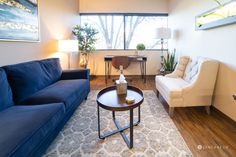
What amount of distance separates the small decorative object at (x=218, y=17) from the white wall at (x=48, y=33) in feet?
9.62

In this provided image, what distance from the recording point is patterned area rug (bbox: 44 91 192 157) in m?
1.75

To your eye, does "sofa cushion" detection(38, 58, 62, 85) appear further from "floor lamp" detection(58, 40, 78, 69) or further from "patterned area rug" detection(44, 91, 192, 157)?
"patterned area rug" detection(44, 91, 192, 157)

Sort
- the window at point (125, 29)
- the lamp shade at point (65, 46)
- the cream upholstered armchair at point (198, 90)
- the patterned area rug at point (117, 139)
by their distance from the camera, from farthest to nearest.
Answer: the window at point (125, 29) < the lamp shade at point (65, 46) < the cream upholstered armchair at point (198, 90) < the patterned area rug at point (117, 139)

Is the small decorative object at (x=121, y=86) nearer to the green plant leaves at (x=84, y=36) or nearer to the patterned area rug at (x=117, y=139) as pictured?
the patterned area rug at (x=117, y=139)

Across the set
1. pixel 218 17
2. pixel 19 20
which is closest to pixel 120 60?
pixel 218 17

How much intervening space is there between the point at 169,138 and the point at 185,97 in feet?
2.70

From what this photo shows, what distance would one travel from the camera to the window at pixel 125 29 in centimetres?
550

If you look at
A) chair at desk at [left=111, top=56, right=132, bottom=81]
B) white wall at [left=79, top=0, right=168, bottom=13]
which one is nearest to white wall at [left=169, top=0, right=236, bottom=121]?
white wall at [left=79, top=0, right=168, bottom=13]

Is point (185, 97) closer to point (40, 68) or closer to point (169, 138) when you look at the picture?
point (169, 138)

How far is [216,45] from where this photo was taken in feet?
8.82

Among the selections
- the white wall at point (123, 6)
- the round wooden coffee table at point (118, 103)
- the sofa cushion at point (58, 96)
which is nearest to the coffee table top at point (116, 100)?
the round wooden coffee table at point (118, 103)

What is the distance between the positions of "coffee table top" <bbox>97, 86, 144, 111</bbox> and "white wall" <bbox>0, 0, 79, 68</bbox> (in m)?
1.39

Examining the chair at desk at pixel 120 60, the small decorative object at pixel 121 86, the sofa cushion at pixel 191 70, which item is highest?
the chair at desk at pixel 120 60

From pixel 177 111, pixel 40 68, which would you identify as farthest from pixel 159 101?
pixel 40 68
